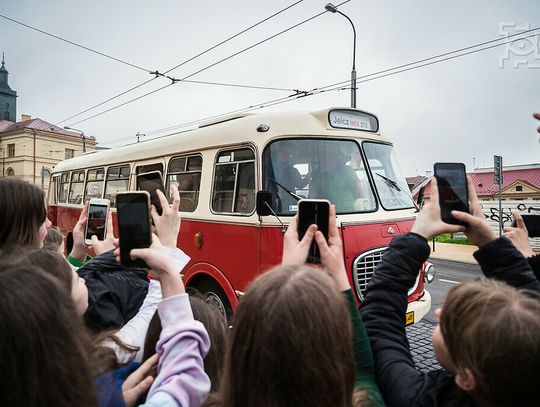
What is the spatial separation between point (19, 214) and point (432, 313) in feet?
23.1

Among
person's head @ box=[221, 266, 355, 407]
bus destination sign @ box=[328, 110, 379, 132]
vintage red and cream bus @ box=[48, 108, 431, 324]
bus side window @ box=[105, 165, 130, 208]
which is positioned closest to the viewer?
person's head @ box=[221, 266, 355, 407]

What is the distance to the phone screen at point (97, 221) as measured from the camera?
120 inches

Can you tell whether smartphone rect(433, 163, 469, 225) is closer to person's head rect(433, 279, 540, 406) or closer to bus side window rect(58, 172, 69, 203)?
person's head rect(433, 279, 540, 406)

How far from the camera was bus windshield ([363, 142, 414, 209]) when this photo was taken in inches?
202

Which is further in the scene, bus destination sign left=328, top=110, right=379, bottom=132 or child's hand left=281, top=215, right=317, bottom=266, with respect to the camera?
bus destination sign left=328, top=110, right=379, bottom=132

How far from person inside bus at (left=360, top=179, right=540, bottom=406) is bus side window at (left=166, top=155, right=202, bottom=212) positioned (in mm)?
4424

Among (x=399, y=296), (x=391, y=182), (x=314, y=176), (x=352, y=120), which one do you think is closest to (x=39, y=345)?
(x=399, y=296)

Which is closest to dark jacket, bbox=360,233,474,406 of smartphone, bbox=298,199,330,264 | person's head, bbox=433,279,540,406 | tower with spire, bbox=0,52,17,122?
person's head, bbox=433,279,540,406

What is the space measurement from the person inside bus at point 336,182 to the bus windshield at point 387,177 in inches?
14.5

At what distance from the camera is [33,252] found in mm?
1545

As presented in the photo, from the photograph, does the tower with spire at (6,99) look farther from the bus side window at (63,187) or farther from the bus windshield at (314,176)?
the bus windshield at (314,176)

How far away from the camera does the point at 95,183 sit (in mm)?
8883

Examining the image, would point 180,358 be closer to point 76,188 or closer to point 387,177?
point 387,177

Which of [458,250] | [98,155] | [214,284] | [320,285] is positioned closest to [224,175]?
[214,284]
